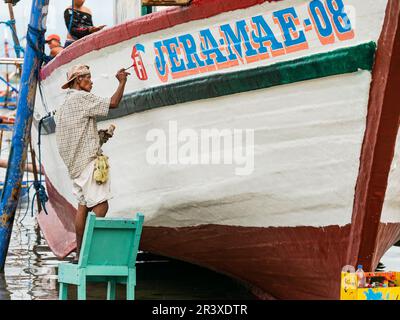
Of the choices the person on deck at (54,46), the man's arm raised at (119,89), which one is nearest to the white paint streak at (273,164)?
the man's arm raised at (119,89)

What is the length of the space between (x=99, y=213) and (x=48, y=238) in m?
3.21

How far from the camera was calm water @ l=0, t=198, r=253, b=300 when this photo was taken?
25.1 feet

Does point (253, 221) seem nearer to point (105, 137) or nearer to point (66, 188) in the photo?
point (105, 137)

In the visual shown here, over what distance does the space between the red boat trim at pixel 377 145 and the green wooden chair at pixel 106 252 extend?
140 centimetres

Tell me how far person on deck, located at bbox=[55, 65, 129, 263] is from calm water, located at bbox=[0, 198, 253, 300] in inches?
40.6

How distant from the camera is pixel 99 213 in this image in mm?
6656

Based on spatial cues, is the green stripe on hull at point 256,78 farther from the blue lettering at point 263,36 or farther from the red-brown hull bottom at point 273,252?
the red-brown hull bottom at point 273,252

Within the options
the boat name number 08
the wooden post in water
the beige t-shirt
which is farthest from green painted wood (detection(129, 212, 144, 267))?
the wooden post in water

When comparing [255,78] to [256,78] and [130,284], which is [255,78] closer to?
[256,78]

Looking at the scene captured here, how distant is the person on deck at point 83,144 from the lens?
21.8 ft

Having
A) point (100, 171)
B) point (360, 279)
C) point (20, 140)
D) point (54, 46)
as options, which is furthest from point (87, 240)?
point (54, 46)

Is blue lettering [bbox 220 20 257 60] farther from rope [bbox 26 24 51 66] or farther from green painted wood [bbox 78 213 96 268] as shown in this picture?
rope [bbox 26 24 51 66]
